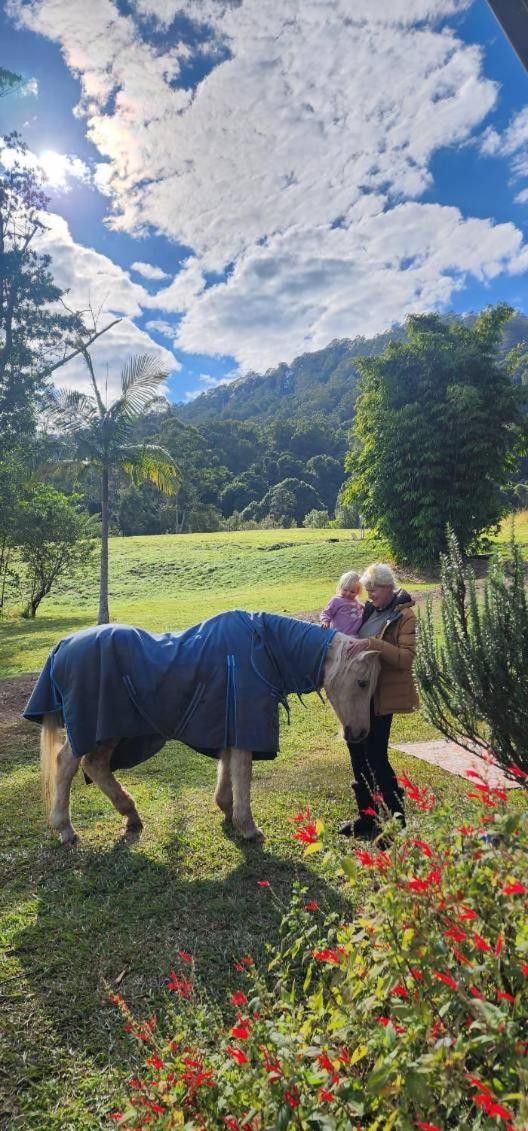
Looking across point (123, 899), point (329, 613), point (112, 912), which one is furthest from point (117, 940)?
point (329, 613)

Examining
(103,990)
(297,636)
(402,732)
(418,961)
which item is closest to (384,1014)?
(418,961)

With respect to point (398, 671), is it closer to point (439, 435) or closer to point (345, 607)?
point (345, 607)

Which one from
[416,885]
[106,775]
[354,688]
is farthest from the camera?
[106,775]

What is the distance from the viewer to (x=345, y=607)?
5.60 m

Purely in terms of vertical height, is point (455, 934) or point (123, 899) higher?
point (455, 934)

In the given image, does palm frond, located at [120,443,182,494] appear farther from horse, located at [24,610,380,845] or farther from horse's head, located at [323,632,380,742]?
horse's head, located at [323,632,380,742]

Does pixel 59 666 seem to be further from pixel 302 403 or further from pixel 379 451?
pixel 302 403

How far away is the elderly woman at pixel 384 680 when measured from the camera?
4250 millimetres

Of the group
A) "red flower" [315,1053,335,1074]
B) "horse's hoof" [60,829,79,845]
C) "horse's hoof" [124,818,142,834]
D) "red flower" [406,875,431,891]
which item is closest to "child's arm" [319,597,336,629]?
"horse's hoof" [124,818,142,834]

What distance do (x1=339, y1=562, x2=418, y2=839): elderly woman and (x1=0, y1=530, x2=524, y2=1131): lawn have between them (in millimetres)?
390

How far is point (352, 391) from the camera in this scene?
446 ft

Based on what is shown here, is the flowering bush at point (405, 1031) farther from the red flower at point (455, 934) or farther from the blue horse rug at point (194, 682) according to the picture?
the blue horse rug at point (194, 682)

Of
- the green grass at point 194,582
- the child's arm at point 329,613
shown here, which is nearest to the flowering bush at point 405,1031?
the child's arm at point 329,613

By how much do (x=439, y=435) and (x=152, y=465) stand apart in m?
11.2
